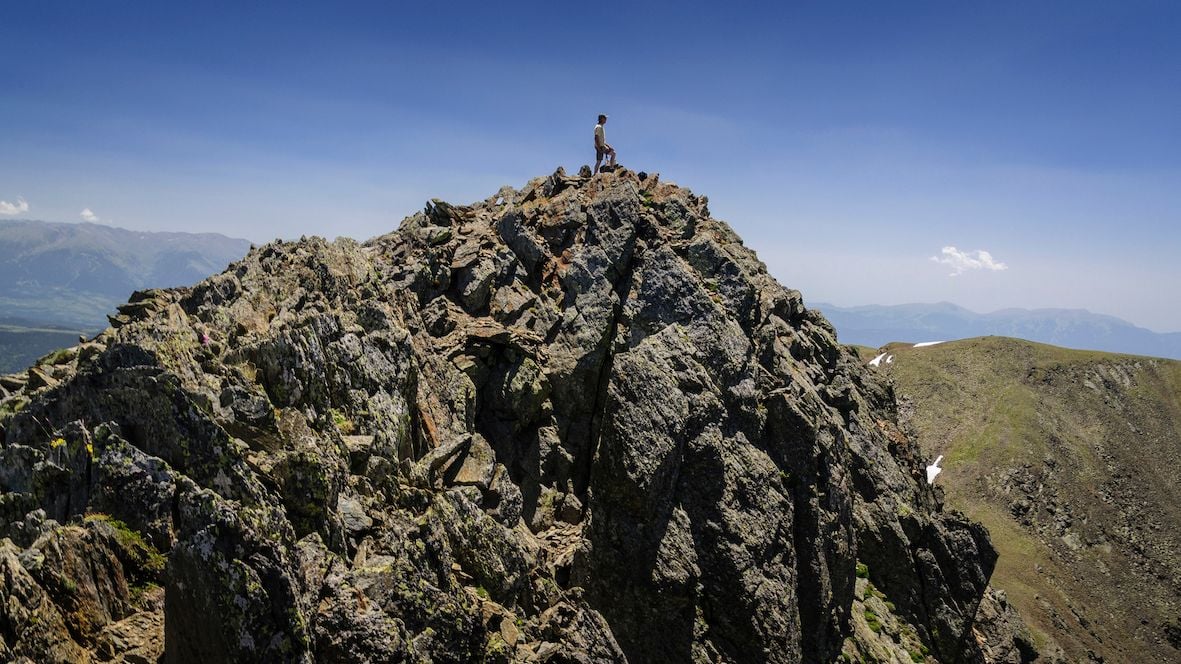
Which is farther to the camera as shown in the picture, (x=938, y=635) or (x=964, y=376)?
(x=964, y=376)

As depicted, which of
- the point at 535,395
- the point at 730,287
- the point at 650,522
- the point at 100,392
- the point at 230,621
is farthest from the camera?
the point at 730,287

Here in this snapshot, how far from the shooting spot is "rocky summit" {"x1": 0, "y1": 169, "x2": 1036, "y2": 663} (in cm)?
1496

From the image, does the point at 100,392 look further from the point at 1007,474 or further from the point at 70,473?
the point at 1007,474

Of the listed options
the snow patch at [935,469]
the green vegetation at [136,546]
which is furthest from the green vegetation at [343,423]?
the snow patch at [935,469]

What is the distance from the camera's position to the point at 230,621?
45.6 ft

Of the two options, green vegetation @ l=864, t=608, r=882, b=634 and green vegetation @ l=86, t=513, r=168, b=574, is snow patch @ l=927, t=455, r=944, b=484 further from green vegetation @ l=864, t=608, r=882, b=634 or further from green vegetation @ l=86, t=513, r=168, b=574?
green vegetation @ l=86, t=513, r=168, b=574

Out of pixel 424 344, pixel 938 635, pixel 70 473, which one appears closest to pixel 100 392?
pixel 70 473

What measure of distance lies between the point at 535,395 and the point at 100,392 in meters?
17.9

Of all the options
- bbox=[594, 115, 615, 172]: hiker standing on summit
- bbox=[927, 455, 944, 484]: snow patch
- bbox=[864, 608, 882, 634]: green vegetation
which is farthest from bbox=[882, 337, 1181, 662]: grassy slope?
bbox=[594, 115, 615, 172]: hiker standing on summit

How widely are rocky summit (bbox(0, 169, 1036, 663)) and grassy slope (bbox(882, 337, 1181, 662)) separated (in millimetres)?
60948

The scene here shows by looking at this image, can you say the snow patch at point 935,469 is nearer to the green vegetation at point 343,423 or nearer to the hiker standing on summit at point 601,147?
the hiker standing on summit at point 601,147

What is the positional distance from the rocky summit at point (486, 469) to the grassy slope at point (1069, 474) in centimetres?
6095

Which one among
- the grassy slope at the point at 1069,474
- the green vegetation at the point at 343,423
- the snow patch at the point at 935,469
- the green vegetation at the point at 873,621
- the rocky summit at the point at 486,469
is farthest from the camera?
the snow patch at the point at 935,469

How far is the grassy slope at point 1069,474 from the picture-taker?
90.8 metres
